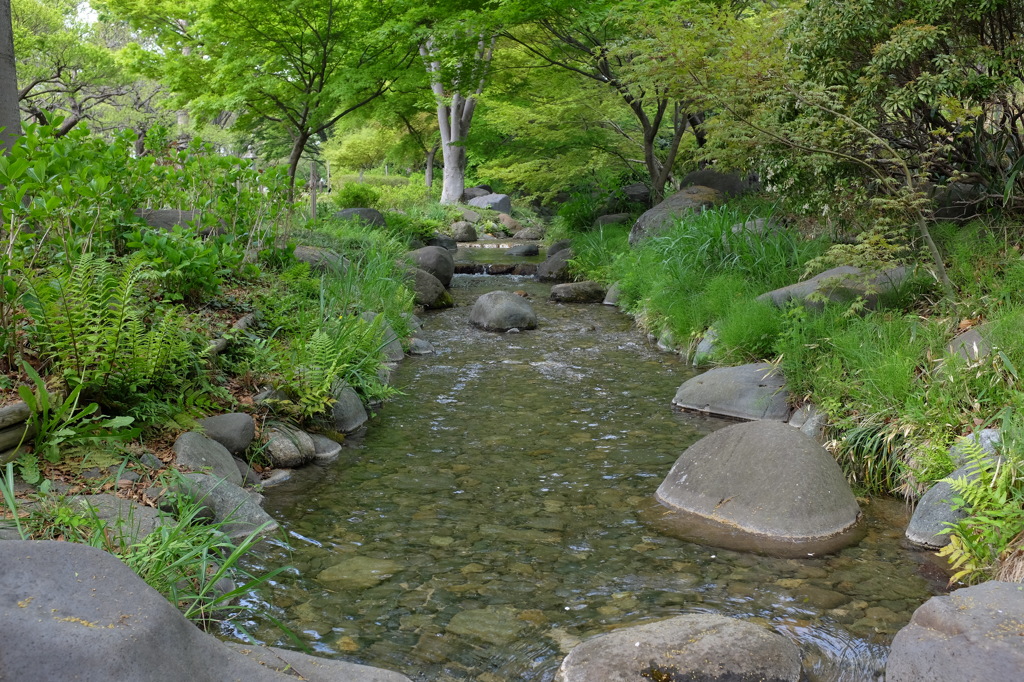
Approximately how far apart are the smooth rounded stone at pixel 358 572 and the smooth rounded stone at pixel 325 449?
1.73 meters

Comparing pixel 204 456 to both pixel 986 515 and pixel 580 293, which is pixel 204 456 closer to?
pixel 986 515

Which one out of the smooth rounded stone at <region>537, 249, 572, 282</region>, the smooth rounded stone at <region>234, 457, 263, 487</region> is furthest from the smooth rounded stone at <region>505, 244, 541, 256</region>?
the smooth rounded stone at <region>234, 457, 263, 487</region>

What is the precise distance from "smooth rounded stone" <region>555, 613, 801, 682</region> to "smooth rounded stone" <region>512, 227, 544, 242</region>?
22.8 m

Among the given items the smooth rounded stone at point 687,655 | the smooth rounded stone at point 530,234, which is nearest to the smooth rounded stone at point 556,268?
the smooth rounded stone at point 530,234

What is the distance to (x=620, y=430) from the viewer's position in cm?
666

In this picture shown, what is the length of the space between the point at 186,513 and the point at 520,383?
4572 mm

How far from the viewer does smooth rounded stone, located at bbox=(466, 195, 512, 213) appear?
30.2 m

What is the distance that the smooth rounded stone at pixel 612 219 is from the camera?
16828 mm

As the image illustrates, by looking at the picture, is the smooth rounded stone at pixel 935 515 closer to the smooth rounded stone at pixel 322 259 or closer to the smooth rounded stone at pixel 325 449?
the smooth rounded stone at pixel 325 449

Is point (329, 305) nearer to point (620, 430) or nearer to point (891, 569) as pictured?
point (620, 430)

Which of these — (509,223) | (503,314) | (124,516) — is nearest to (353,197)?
(509,223)

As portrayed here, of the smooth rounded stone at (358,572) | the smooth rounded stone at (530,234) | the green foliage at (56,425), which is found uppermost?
the green foliage at (56,425)

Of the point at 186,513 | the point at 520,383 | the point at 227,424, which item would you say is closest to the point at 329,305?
the point at 520,383

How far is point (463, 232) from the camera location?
24.4 meters
